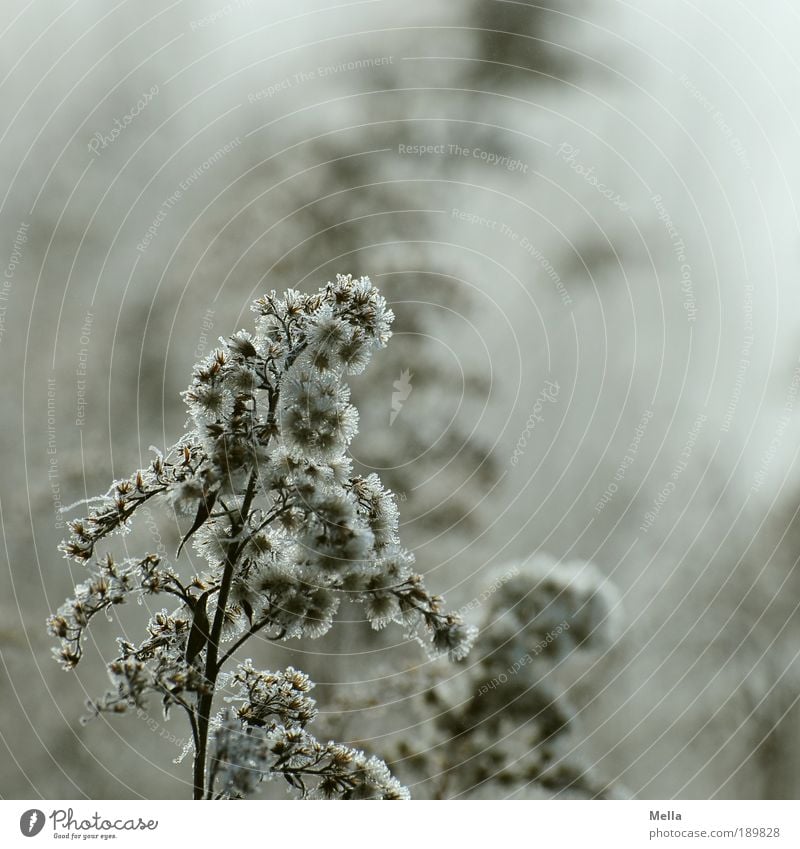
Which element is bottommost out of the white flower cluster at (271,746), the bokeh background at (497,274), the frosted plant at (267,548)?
the white flower cluster at (271,746)

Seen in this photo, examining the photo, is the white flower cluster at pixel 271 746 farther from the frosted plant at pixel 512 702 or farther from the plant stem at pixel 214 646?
the frosted plant at pixel 512 702

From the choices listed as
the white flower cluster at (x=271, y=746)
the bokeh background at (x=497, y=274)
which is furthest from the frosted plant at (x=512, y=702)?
the white flower cluster at (x=271, y=746)

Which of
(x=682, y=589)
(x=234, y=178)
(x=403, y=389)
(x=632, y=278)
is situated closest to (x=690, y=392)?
(x=632, y=278)

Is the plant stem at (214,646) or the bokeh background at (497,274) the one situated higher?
the bokeh background at (497,274)

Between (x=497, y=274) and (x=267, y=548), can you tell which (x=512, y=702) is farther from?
(x=497, y=274)

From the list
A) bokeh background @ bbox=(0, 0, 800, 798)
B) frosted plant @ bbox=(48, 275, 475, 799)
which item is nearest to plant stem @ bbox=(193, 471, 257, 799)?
frosted plant @ bbox=(48, 275, 475, 799)
